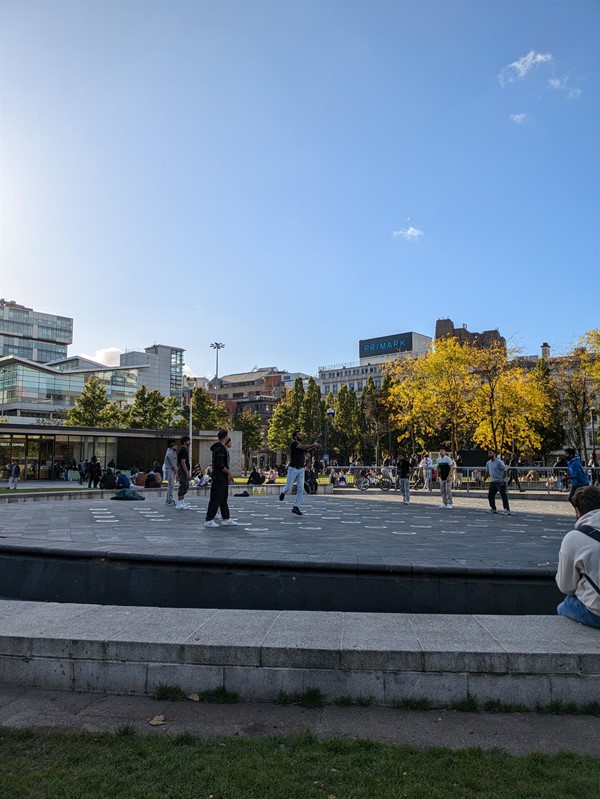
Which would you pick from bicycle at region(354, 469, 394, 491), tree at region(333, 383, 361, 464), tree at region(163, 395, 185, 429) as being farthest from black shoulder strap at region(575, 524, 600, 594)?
tree at region(333, 383, 361, 464)

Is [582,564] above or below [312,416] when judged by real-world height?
below

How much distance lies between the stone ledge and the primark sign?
118227 mm

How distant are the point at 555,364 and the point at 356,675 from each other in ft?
138

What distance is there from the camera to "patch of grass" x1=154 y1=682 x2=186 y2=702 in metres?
4.47

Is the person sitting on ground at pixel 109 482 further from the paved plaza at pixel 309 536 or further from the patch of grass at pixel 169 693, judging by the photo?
the patch of grass at pixel 169 693

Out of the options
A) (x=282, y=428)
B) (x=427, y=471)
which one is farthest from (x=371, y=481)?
(x=282, y=428)

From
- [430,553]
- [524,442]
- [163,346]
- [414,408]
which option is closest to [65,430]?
[414,408]

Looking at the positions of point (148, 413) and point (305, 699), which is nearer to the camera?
point (305, 699)

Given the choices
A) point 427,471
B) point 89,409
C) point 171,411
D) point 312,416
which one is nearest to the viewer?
point 427,471

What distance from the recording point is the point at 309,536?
10.8 meters

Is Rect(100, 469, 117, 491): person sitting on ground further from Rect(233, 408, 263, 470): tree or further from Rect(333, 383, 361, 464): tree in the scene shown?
Rect(333, 383, 361, 464): tree

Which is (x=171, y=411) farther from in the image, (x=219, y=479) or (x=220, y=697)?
(x=220, y=697)

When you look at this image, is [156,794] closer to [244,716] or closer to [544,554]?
[244,716]

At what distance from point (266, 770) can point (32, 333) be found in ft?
453
